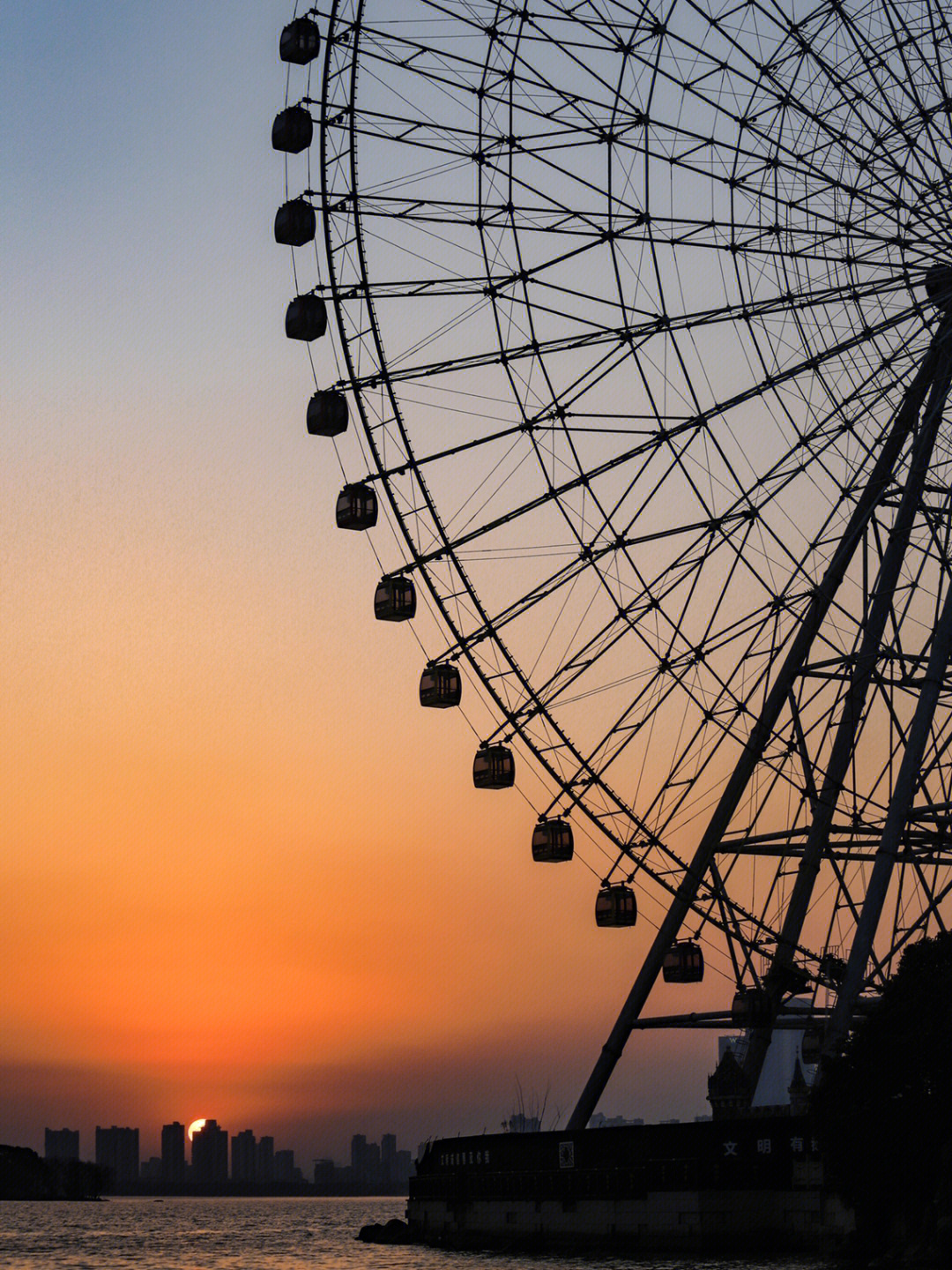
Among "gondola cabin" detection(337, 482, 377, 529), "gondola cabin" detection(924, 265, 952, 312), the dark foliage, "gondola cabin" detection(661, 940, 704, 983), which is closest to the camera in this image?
"gondola cabin" detection(924, 265, 952, 312)

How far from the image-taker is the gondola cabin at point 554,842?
51344mm

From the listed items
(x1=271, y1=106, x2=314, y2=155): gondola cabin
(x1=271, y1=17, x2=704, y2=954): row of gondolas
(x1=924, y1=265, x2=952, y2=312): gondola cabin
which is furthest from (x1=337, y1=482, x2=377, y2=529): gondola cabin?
(x1=924, y1=265, x2=952, y2=312): gondola cabin

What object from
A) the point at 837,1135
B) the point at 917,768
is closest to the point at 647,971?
the point at 837,1135

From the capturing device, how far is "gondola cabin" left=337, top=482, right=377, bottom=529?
49594mm

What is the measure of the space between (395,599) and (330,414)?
496cm

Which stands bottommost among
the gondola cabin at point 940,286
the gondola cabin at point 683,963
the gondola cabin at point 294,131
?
the gondola cabin at point 683,963

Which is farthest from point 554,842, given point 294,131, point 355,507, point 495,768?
point 294,131

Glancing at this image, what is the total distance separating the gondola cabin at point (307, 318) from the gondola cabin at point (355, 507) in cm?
400

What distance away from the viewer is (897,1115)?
4809 centimetres

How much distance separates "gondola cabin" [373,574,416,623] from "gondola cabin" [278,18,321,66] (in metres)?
13.4

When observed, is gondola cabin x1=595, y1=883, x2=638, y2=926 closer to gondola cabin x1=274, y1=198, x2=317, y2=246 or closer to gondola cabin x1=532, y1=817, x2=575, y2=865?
gondola cabin x1=532, y1=817, x2=575, y2=865

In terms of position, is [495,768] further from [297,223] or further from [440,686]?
[297,223]

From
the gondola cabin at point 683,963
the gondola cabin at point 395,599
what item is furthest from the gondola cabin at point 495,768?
the gondola cabin at point 683,963

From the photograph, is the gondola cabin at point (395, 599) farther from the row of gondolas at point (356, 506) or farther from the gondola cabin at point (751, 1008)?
the gondola cabin at point (751, 1008)
